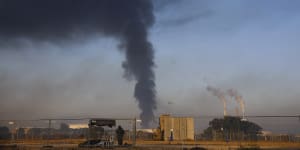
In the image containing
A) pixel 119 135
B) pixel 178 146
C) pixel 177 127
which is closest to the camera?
pixel 119 135

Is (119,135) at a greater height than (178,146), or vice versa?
(119,135)

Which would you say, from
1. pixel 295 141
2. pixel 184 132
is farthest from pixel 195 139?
pixel 295 141

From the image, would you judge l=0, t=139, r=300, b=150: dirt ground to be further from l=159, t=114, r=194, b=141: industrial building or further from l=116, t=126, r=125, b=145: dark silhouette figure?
l=159, t=114, r=194, b=141: industrial building

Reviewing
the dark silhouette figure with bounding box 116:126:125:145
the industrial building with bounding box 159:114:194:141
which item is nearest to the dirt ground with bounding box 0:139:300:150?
the dark silhouette figure with bounding box 116:126:125:145

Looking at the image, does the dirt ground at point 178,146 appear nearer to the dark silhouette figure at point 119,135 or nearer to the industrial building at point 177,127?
the dark silhouette figure at point 119,135

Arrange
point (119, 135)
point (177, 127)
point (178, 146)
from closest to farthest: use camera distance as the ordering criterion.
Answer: point (119, 135) < point (178, 146) < point (177, 127)

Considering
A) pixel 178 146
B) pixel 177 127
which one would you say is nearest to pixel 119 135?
pixel 178 146

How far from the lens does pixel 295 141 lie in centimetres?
5094

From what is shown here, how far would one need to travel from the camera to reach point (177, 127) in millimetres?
66438

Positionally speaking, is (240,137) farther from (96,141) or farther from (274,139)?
(96,141)

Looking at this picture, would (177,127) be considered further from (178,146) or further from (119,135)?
(119,135)

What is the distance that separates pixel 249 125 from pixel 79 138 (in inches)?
2007

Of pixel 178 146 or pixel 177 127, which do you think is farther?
pixel 177 127

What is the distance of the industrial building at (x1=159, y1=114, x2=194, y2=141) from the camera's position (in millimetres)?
65375
